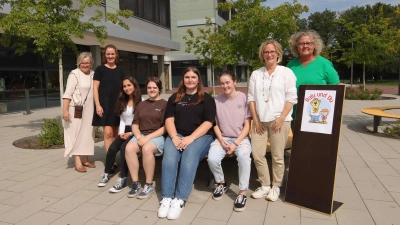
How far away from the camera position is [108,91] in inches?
193

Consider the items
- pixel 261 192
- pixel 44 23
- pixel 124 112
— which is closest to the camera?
pixel 261 192

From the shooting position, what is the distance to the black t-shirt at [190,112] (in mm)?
4070

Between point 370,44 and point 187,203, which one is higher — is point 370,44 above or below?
above

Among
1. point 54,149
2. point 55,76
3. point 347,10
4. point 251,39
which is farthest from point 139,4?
point 347,10

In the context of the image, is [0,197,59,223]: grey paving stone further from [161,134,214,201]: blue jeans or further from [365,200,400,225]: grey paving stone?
[365,200,400,225]: grey paving stone

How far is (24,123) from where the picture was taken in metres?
11.1

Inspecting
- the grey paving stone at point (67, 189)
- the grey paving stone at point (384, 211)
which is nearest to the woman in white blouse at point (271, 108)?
the grey paving stone at point (384, 211)

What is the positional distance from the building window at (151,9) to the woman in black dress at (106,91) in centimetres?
1551

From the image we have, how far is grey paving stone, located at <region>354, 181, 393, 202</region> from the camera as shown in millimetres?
3843

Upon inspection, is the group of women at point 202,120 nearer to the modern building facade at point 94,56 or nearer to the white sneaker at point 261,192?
the white sneaker at point 261,192

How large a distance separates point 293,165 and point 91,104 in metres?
3.23

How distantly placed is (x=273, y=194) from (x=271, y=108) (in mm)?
1028

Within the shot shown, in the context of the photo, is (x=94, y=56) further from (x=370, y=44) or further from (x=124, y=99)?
(x=370, y=44)

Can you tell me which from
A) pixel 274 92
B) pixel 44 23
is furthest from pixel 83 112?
pixel 274 92
